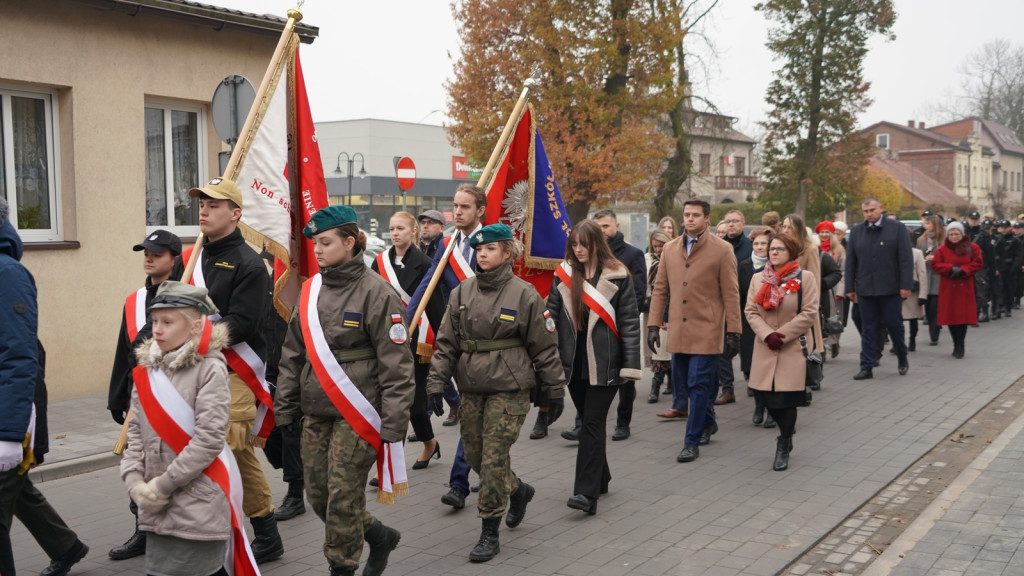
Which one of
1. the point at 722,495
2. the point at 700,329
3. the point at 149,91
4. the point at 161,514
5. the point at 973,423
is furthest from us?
the point at 149,91

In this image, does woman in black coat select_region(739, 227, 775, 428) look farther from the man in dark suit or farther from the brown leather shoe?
the man in dark suit

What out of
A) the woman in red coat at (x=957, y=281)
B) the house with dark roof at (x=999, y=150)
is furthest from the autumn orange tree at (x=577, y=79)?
the house with dark roof at (x=999, y=150)

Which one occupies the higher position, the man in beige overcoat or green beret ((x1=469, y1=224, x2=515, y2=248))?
green beret ((x1=469, y1=224, x2=515, y2=248))

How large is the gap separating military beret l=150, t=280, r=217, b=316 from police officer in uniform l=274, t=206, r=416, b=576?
721 mm

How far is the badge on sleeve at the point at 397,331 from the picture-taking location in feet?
15.1

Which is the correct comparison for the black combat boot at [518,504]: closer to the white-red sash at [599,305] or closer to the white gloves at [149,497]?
the white-red sash at [599,305]

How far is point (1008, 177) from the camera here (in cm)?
10488

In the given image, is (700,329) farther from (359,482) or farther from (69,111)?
(69,111)

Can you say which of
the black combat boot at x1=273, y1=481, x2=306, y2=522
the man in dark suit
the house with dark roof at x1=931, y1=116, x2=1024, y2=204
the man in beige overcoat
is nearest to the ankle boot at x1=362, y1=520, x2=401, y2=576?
the black combat boot at x1=273, y1=481, x2=306, y2=522

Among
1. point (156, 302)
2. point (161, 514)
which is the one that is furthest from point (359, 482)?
point (156, 302)

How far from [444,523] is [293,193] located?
2.38 metres

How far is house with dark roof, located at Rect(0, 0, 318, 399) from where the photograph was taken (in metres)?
10.5

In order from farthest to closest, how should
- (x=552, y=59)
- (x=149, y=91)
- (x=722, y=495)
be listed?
(x=552, y=59)
(x=149, y=91)
(x=722, y=495)

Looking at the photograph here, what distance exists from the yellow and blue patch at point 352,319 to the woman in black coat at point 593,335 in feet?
6.37
